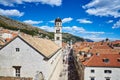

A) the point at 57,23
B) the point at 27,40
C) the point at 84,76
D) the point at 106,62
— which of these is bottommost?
the point at 84,76

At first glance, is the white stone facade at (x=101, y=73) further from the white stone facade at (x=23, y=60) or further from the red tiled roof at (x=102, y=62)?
the white stone facade at (x=23, y=60)

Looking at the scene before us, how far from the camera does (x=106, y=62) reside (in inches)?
1891

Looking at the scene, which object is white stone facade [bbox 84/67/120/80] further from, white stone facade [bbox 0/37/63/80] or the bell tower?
Answer: the bell tower

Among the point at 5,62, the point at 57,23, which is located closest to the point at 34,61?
the point at 5,62

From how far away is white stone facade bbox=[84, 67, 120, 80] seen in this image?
46.0m

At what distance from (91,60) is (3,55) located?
77.2ft

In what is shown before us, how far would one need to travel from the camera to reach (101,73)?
46.7m

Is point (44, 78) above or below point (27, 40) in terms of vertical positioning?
below

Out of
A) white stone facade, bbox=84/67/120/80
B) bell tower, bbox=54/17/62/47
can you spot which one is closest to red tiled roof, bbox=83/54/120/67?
white stone facade, bbox=84/67/120/80

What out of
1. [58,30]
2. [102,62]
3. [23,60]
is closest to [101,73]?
[102,62]

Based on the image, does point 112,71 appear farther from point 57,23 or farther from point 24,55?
point 57,23

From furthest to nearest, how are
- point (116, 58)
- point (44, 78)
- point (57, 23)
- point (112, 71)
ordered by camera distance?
point (57, 23) → point (116, 58) → point (112, 71) → point (44, 78)

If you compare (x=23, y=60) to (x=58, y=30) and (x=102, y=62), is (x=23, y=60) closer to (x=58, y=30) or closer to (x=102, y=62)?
(x=102, y=62)

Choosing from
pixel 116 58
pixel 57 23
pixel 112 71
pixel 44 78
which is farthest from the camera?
pixel 57 23
